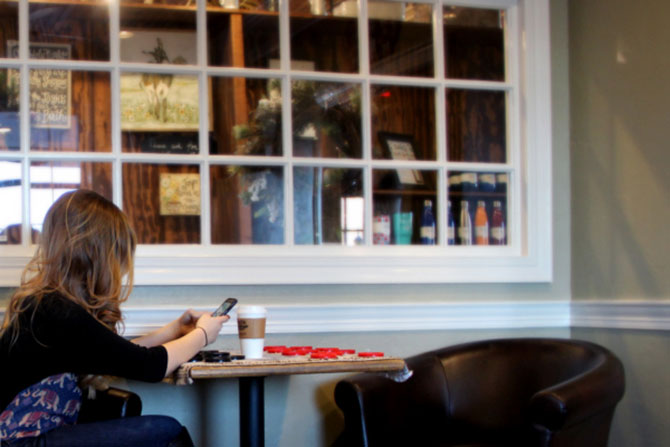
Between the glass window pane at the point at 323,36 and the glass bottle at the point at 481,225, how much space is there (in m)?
0.79

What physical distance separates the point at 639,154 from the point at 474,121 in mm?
703

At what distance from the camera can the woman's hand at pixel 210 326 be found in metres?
2.27

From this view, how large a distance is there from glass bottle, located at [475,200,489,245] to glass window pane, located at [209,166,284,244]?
86 centimetres

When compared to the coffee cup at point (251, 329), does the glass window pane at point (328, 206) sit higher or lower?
higher

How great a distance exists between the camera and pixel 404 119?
129 inches

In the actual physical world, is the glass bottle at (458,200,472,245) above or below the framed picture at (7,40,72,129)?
below

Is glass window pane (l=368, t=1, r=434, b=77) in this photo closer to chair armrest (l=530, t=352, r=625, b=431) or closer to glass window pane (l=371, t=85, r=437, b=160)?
glass window pane (l=371, t=85, r=437, b=160)

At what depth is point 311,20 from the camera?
10.5ft

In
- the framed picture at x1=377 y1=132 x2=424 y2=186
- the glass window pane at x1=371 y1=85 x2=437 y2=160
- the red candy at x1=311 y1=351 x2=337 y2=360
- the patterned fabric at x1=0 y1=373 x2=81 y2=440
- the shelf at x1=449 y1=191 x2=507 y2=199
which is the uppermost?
the glass window pane at x1=371 y1=85 x2=437 y2=160

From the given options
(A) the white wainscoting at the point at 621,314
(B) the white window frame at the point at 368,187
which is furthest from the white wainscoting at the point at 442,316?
(B) the white window frame at the point at 368,187

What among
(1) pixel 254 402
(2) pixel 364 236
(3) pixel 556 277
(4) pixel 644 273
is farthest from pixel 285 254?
(4) pixel 644 273

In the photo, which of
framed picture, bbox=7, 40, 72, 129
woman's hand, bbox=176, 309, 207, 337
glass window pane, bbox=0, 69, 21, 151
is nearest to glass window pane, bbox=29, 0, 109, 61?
framed picture, bbox=7, 40, 72, 129

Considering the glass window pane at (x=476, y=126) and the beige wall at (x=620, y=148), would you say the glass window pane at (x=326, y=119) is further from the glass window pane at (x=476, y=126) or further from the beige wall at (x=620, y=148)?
the beige wall at (x=620, y=148)

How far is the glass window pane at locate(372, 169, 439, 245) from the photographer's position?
127 inches
